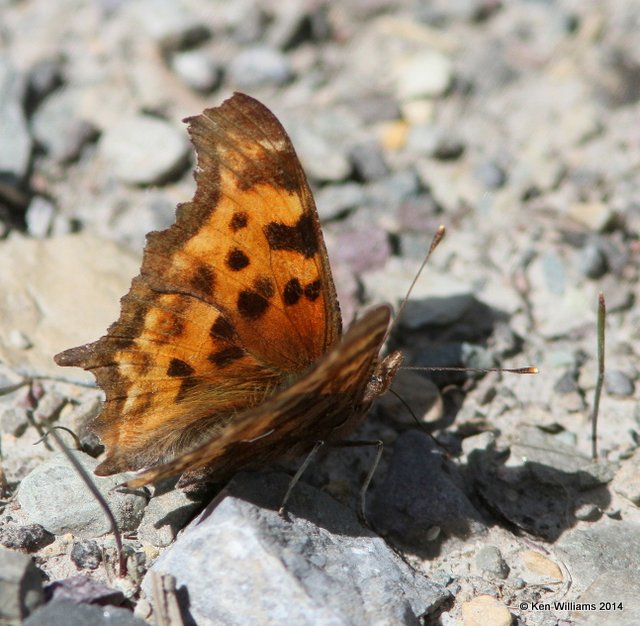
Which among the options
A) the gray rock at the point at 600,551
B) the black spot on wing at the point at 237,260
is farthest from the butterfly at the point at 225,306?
the gray rock at the point at 600,551

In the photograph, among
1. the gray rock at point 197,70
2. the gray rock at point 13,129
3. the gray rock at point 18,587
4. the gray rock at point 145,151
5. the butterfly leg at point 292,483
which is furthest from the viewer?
the gray rock at point 197,70

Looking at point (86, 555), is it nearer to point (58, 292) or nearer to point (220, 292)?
point (220, 292)

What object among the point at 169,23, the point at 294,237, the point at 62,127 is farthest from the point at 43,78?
the point at 294,237

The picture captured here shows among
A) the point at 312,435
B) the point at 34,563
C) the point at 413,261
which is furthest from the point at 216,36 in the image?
the point at 34,563

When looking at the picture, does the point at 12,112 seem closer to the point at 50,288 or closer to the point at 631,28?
the point at 50,288

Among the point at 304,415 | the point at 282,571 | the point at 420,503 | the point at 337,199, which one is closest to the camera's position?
the point at 282,571

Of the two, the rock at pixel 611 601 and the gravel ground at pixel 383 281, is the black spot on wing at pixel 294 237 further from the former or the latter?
the rock at pixel 611 601
